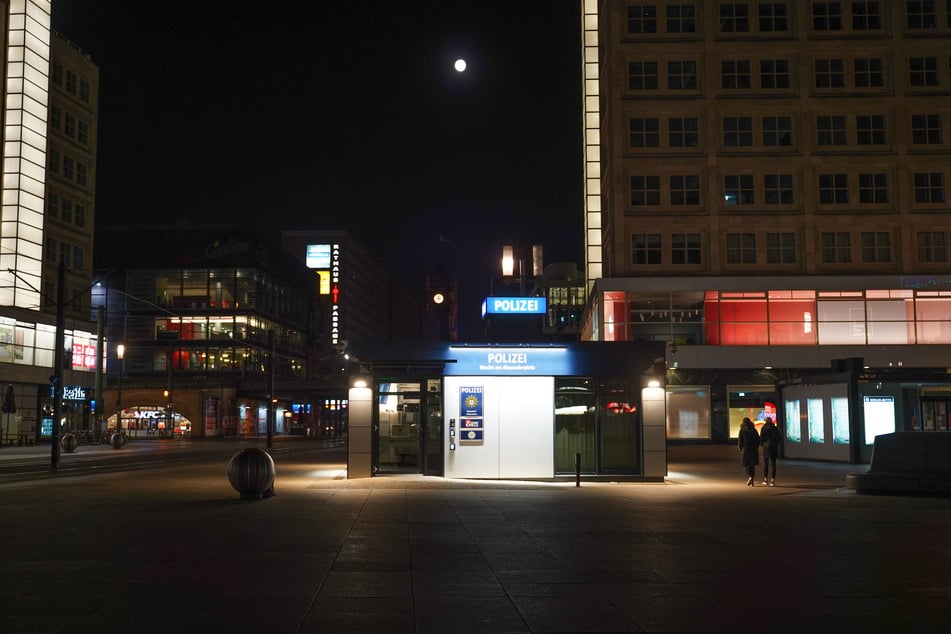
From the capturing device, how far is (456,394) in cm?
2755

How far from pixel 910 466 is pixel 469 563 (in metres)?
15.8

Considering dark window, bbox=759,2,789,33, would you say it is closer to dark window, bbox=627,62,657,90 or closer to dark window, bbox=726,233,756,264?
dark window, bbox=627,62,657,90

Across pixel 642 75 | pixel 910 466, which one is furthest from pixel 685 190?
pixel 910 466

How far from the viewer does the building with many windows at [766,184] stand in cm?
5556

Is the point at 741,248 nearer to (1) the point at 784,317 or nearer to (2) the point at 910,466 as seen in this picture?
(1) the point at 784,317

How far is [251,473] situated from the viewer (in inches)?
805

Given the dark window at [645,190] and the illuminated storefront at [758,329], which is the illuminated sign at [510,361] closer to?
the illuminated storefront at [758,329]

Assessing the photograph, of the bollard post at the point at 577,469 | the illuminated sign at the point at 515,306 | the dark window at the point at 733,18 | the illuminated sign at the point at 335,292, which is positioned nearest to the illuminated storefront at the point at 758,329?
the dark window at the point at 733,18

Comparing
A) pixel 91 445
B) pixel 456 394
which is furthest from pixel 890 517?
pixel 91 445

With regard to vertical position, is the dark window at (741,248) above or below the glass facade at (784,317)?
above

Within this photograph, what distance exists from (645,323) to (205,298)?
5776cm

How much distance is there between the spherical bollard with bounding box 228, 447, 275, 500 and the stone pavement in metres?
0.41

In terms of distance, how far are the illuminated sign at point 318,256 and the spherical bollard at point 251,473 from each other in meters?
139

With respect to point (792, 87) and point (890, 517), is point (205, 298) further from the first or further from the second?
point (890, 517)
